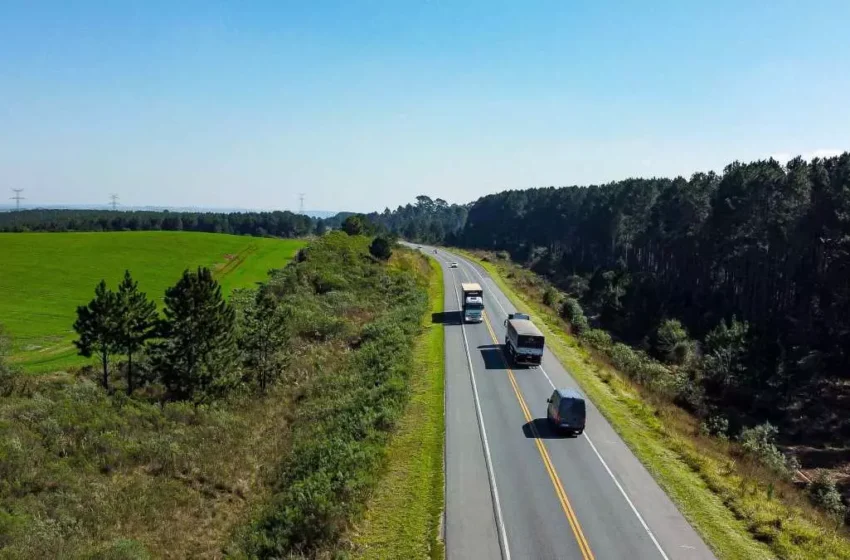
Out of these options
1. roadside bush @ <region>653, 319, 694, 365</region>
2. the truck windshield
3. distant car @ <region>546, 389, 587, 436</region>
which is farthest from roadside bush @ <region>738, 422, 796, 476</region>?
roadside bush @ <region>653, 319, 694, 365</region>

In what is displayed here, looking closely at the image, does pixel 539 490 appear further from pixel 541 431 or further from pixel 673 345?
pixel 673 345

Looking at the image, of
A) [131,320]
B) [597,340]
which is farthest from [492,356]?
[131,320]

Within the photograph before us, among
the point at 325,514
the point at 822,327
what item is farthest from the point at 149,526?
the point at 822,327

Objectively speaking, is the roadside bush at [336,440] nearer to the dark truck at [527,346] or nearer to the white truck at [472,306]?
the white truck at [472,306]

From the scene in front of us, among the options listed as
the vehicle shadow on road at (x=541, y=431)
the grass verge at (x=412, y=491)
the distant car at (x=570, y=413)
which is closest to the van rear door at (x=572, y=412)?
the distant car at (x=570, y=413)

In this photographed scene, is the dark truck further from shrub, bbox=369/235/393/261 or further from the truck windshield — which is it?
shrub, bbox=369/235/393/261

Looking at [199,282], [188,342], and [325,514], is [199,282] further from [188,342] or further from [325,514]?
[325,514]
